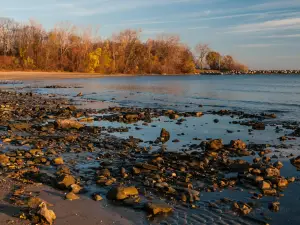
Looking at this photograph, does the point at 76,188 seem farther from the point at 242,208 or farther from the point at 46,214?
the point at 242,208

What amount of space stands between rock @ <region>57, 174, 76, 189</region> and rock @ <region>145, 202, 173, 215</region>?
7.10 feet

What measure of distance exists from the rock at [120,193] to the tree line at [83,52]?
11003 cm

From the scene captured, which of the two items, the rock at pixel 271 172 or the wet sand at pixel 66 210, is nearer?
the wet sand at pixel 66 210

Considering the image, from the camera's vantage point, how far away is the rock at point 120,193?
7.44 m

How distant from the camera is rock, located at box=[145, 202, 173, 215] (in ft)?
22.3

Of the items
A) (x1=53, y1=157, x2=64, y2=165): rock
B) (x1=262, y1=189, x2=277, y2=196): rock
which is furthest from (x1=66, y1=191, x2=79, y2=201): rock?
(x1=262, y1=189, x2=277, y2=196): rock

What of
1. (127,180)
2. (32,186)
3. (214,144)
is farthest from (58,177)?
(214,144)

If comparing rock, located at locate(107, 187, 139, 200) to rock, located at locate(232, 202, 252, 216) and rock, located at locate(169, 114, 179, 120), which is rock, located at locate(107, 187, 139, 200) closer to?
rock, located at locate(232, 202, 252, 216)

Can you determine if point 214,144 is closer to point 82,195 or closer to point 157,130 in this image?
point 157,130

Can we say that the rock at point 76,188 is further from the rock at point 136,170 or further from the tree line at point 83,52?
the tree line at point 83,52

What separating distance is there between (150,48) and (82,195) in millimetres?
137156

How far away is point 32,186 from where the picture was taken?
7941mm

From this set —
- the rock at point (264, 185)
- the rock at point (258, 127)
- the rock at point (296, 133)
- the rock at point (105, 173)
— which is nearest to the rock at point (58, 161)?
the rock at point (105, 173)

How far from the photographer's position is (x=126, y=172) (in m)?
9.40
